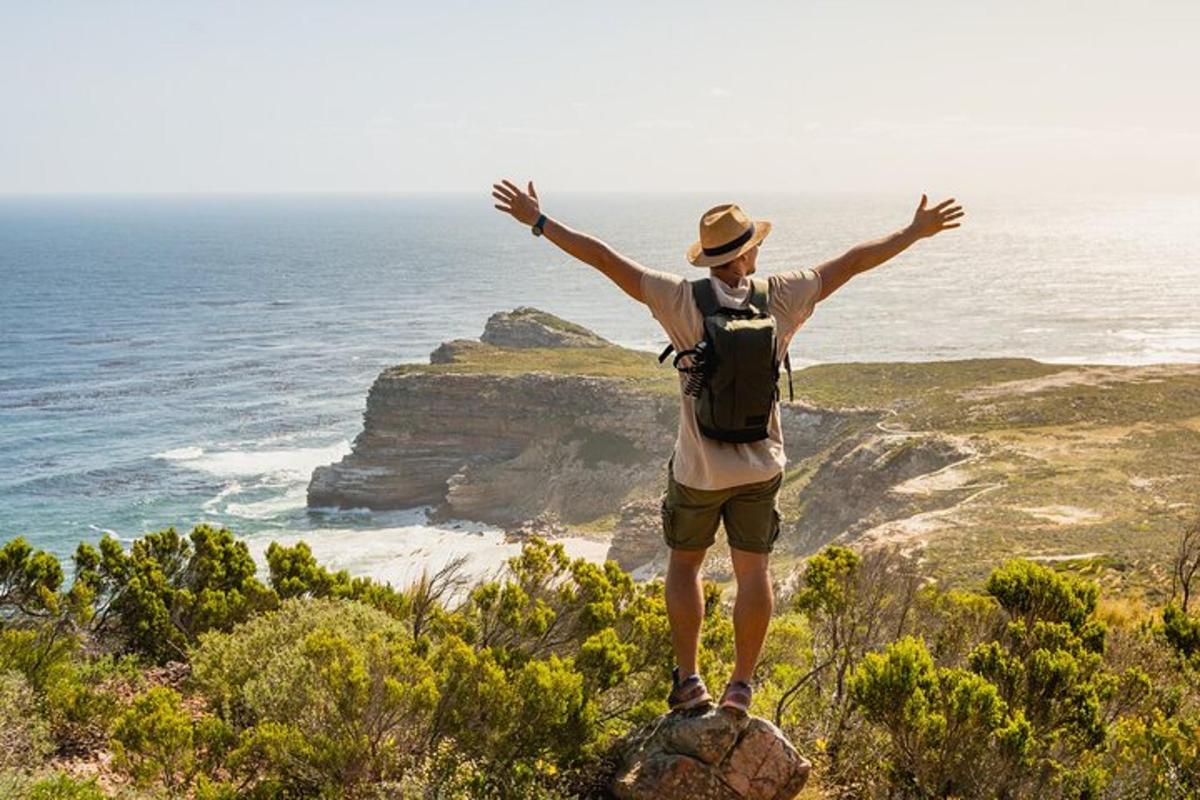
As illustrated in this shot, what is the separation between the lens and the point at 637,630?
6.57m

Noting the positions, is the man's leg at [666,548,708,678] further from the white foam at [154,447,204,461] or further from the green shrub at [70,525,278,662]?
the white foam at [154,447,204,461]

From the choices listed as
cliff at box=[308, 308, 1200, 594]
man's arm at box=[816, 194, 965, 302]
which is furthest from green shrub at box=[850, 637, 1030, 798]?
cliff at box=[308, 308, 1200, 594]

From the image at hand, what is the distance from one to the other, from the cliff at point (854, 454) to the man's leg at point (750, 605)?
59.7 ft

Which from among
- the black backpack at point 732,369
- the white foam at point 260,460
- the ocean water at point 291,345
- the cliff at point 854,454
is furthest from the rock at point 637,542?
the black backpack at point 732,369

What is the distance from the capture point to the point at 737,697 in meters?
5.08

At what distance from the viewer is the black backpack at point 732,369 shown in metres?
4.30

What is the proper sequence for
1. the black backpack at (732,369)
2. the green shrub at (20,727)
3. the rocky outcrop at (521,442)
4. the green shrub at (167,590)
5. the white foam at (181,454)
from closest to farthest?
the black backpack at (732,369) < the green shrub at (20,727) < the green shrub at (167,590) < the rocky outcrop at (521,442) < the white foam at (181,454)

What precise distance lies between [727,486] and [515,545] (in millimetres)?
46301

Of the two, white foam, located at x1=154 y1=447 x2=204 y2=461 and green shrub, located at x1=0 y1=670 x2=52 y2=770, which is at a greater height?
green shrub, located at x1=0 y1=670 x2=52 y2=770

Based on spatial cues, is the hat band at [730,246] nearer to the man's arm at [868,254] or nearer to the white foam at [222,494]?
the man's arm at [868,254]

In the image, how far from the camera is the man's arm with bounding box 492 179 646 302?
4.58m

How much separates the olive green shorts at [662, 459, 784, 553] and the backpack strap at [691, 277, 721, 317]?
0.89 meters

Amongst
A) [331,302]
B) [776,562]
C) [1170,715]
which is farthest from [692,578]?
[331,302]

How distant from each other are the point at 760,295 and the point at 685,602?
169 cm
